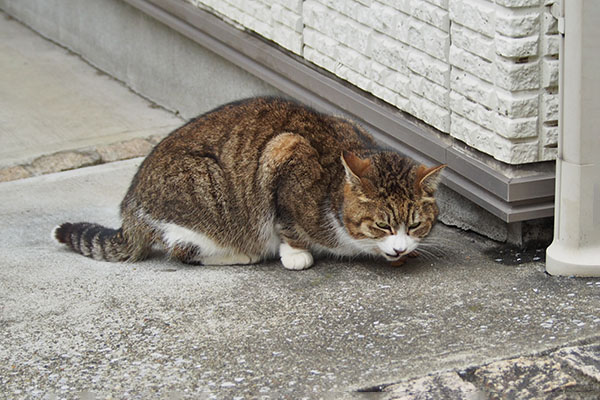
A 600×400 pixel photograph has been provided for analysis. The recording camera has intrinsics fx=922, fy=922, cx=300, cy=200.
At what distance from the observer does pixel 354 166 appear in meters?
4.37

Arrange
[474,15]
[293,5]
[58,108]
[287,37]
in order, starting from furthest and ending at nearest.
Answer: [58,108], [287,37], [293,5], [474,15]

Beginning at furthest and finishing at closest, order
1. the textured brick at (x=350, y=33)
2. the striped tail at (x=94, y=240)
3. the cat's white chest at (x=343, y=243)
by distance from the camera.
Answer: the textured brick at (x=350, y=33)
the striped tail at (x=94, y=240)
the cat's white chest at (x=343, y=243)

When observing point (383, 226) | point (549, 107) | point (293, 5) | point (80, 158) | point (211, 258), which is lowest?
point (80, 158)

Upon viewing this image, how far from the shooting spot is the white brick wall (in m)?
4.20

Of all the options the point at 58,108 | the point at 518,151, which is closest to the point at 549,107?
the point at 518,151

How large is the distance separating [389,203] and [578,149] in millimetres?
892

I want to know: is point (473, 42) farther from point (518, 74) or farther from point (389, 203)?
point (389, 203)

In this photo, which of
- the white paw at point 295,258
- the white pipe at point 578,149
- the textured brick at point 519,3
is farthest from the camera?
the white paw at point 295,258

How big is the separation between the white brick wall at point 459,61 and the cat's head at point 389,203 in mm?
398

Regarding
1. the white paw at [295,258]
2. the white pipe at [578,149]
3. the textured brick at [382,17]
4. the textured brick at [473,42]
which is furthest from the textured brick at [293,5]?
the white pipe at [578,149]

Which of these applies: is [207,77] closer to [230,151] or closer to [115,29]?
[115,29]

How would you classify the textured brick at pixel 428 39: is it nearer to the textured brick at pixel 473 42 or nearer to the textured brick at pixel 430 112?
the textured brick at pixel 473 42

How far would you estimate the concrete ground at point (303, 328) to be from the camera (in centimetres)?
349

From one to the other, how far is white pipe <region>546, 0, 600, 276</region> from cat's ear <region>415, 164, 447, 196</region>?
56 centimetres
